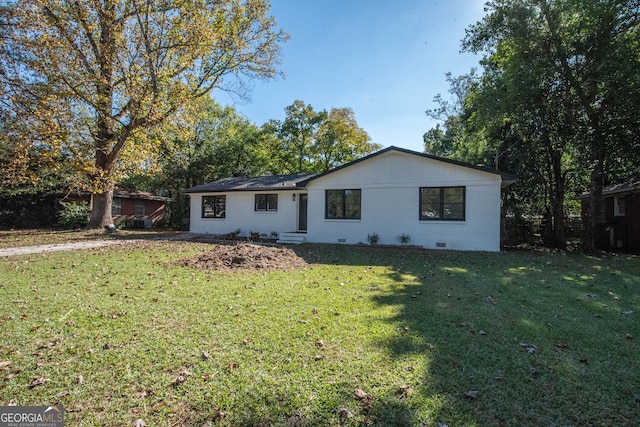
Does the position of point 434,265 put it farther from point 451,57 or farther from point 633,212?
point 633,212

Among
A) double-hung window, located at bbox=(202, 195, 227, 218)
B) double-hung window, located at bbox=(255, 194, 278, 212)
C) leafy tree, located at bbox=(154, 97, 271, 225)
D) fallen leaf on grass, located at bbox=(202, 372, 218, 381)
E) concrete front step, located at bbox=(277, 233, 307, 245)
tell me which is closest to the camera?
fallen leaf on grass, located at bbox=(202, 372, 218, 381)

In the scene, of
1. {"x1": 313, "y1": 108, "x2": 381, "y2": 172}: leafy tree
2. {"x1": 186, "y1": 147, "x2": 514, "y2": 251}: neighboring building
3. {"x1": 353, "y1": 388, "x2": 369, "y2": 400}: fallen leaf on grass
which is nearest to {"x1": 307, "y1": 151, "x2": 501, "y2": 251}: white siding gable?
{"x1": 186, "y1": 147, "x2": 514, "y2": 251}: neighboring building

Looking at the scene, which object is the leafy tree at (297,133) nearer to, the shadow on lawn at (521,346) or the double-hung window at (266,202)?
the double-hung window at (266,202)

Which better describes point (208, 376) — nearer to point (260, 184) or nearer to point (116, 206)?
point (260, 184)

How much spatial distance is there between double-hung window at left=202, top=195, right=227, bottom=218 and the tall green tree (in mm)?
14299

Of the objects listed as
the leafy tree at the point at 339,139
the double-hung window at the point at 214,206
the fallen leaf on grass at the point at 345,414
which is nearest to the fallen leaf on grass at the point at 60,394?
the fallen leaf on grass at the point at 345,414

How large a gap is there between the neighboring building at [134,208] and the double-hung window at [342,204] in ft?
56.8

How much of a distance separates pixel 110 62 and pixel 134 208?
14.9 meters

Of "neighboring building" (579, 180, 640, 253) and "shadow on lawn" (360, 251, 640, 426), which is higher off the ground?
"neighboring building" (579, 180, 640, 253)

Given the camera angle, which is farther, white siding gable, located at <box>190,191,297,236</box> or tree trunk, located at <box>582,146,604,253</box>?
white siding gable, located at <box>190,191,297,236</box>

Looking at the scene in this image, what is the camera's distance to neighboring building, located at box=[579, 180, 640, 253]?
13.6 meters

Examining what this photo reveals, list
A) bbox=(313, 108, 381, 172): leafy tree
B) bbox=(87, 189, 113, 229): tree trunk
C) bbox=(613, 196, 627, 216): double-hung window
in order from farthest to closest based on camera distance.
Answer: bbox=(313, 108, 381, 172): leafy tree < bbox=(87, 189, 113, 229): tree trunk < bbox=(613, 196, 627, 216): double-hung window

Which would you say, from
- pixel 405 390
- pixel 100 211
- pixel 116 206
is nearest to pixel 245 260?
pixel 405 390

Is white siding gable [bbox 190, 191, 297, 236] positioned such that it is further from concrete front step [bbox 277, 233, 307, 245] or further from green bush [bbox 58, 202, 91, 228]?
green bush [bbox 58, 202, 91, 228]
